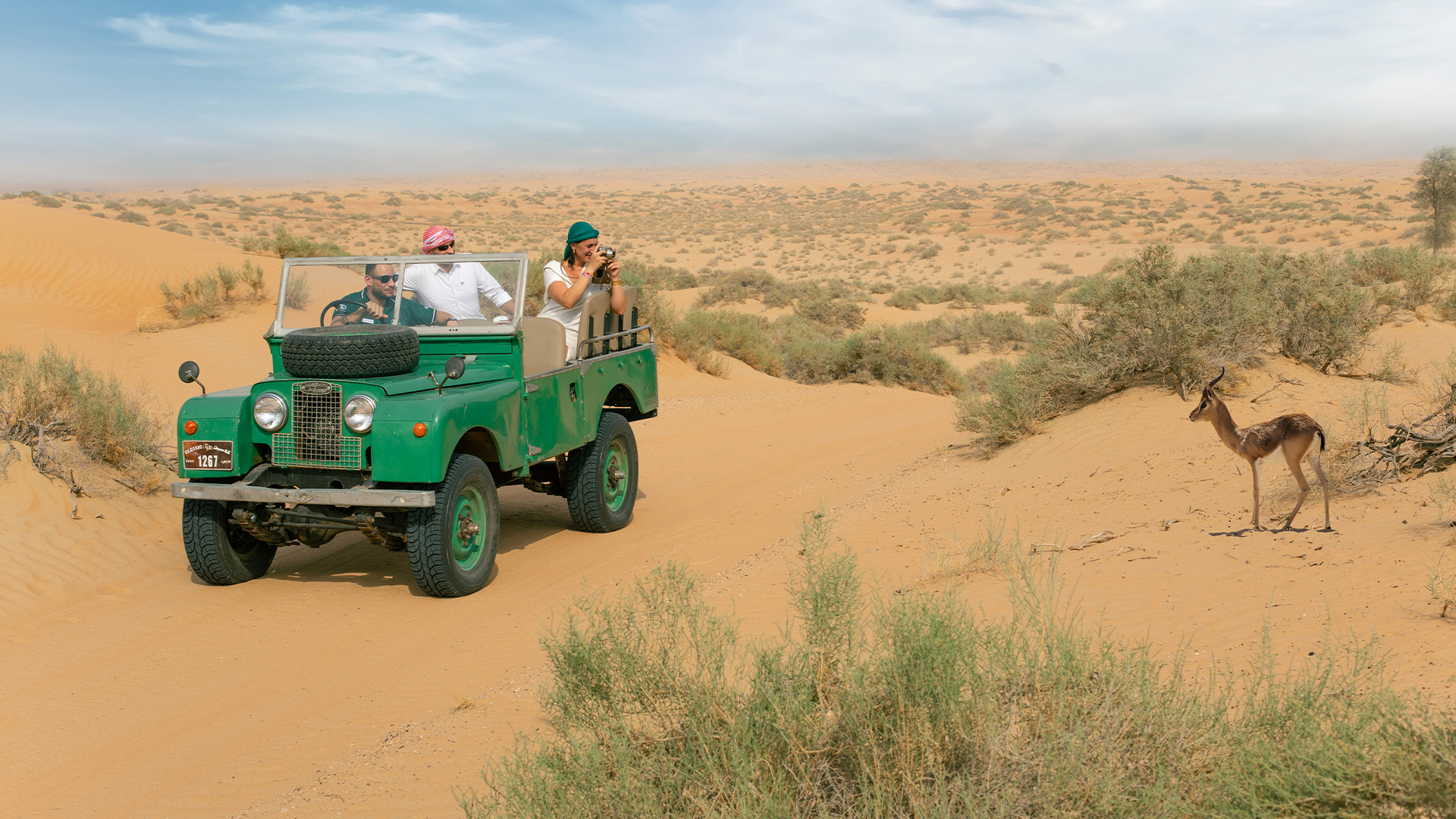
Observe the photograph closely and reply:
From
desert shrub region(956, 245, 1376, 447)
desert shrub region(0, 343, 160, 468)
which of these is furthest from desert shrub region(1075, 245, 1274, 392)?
desert shrub region(0, 343, 160, 468)

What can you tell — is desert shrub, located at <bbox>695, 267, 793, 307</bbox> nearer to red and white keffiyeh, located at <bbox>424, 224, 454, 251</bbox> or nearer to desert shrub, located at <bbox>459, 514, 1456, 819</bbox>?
red and white keffiyeh, located at <bbox>424, 224, 454, 251</bbox>

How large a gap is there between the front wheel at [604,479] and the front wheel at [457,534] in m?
1.33

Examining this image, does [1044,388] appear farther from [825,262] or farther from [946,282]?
[825,262]

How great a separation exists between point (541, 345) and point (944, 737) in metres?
4.84

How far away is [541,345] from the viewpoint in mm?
6973

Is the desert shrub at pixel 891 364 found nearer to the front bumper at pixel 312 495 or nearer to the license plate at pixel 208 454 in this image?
the front bumper at pixel 312 495

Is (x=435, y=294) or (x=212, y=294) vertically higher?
(x=435, y=294)

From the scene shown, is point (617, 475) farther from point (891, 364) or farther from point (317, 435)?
point (891, 364)

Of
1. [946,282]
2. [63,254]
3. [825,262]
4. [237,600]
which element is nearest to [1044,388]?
[237,600]

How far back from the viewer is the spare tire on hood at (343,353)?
575cm

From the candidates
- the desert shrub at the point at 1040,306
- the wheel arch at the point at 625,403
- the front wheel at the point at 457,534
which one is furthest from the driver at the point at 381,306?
the desert shrub at the point at 1040,306

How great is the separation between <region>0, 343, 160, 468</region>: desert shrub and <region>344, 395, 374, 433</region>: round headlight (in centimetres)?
406

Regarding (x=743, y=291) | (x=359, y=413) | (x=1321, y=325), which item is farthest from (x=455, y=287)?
(x=743, y=291)

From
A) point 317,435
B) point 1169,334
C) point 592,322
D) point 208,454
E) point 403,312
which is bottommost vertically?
point 208,454
